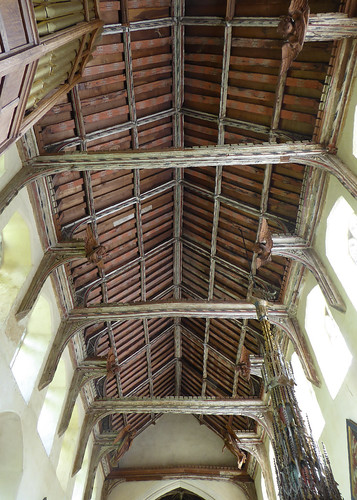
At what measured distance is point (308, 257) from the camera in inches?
311

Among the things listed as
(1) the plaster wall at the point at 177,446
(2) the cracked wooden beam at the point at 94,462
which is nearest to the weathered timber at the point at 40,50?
(2) the cracked wooden beam at the point at 94,462

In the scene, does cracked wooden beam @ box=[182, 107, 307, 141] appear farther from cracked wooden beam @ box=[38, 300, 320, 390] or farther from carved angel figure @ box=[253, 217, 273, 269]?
cracked wooden beam @ box=[38, 300, 320, 390]

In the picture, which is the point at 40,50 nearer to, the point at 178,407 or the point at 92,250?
the point at 92,250

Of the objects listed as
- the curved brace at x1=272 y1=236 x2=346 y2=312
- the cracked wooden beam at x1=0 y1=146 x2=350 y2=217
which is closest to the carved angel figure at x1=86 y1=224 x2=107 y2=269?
the cracked wooden beam at x1=0 y1=146 x2=350 y2=217

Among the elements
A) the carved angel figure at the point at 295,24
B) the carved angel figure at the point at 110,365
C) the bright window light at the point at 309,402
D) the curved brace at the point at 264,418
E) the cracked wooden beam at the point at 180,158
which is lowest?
the bright window light at the point at 309,402

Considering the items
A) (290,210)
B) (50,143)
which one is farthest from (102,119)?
(290,210)

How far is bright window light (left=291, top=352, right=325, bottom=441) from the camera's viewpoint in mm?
8508

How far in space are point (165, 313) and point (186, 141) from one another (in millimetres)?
4386

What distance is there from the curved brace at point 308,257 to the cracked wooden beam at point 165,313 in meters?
1.84

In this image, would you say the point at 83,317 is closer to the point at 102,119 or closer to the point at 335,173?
the point at 102,119

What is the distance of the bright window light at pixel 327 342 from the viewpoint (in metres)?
7.28

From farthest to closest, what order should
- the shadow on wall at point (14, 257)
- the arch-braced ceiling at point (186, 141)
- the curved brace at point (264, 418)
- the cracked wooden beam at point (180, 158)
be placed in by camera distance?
1. the curved brace at point (264, 418)
2. the arch-braced ceiling at point (186, 141)
3. the shadow on wall at point (14, 257)
4. the cracked wooden beam at point (180, 158)

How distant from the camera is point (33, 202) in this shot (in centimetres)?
780

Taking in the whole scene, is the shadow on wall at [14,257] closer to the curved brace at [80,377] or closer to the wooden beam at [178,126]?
the curved brace at [80,377]
